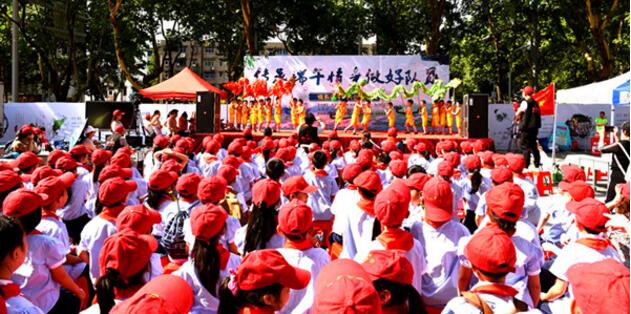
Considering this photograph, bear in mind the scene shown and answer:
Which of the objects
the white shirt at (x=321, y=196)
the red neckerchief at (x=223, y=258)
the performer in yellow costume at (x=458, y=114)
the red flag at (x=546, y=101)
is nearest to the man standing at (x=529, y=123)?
the red flag at (x=546, y=101)

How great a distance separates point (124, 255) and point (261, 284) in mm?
633

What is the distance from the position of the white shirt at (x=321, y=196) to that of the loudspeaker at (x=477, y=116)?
7.96m

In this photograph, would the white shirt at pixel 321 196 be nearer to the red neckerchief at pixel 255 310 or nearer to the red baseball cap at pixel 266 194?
the red baseball cap at pixel 266 194

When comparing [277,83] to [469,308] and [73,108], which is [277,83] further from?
[469,308]

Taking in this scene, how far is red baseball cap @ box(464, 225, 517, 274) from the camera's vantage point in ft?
6.28

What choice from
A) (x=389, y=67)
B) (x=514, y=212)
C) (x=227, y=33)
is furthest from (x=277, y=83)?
(x=514, y=212)

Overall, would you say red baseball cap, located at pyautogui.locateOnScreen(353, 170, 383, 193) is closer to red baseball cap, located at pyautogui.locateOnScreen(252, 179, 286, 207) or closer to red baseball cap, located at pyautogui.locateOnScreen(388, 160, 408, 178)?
red baseball cap, located at pyautogui.locateOnScreen(252, 179, 286, 207)

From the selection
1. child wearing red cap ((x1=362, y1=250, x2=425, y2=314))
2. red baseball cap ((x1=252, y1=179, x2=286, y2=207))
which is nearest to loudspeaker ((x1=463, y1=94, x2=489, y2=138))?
red baseball cap ((x1=252, y1=179, x2=286, y2=207))

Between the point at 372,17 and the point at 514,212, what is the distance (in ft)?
77.0

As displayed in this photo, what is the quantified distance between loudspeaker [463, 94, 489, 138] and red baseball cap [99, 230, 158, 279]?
35.5ft

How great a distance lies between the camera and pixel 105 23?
71.6 feet

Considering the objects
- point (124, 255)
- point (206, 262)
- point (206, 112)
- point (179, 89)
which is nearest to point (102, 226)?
point (206, 262)

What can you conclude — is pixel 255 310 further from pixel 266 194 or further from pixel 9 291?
pixel 266 194

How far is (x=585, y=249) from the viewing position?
102 inches
